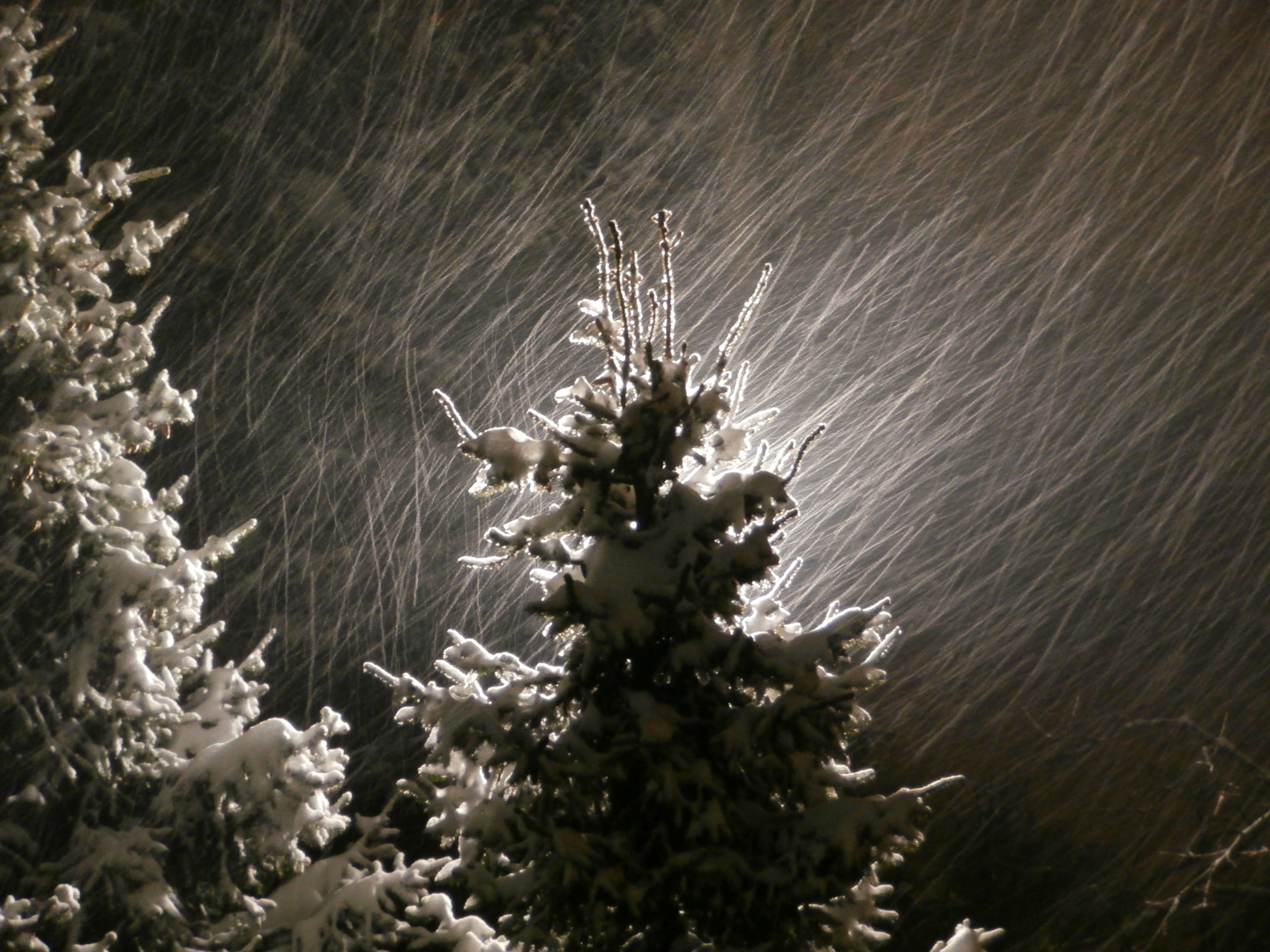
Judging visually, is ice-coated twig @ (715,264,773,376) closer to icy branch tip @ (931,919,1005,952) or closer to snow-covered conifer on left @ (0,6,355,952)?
icy branch tip @ (931,919,1005,952)

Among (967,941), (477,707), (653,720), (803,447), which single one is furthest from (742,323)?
(967,941)

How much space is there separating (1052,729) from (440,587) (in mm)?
11695

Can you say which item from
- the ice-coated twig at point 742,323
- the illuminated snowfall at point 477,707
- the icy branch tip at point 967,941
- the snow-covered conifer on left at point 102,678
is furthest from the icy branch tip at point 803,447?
the snow-covered conifer on left at point 102,678

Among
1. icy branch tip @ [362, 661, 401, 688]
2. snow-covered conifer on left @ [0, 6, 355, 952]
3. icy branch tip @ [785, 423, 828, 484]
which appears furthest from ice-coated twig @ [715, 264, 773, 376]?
snow-covered conifer on left @ [0, 6, 355, 952]

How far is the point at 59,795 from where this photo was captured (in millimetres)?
5477

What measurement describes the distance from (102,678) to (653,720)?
3.21m

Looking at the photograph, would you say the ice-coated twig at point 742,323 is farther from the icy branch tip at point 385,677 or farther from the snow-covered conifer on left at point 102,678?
the snow-covered conifer on left at point 102,678

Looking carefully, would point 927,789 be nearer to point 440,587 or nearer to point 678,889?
point 678,889

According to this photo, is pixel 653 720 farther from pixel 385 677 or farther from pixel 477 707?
pixel 385 677

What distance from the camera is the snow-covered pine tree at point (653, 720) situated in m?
4.16

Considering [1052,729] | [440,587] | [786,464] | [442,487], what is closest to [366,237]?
[442,487]

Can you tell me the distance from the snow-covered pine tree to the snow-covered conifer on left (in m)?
1.50

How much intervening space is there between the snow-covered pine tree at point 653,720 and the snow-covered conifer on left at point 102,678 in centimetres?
150

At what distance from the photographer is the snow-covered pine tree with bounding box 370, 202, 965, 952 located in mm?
4164
